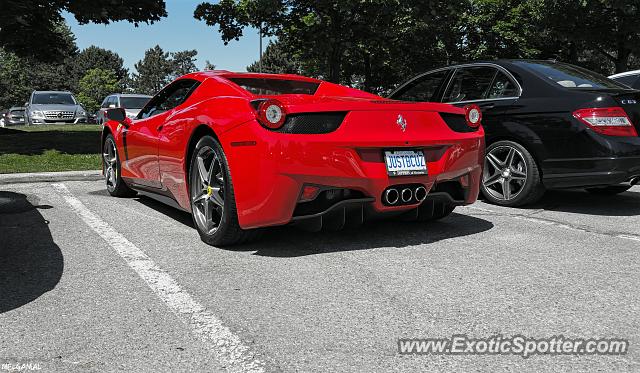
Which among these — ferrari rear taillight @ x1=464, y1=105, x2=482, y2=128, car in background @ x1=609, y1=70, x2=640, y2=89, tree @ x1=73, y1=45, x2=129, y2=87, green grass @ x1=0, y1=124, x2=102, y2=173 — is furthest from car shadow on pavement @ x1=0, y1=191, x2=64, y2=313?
tree @ x1=73, y1=45, x2=129, y2=87

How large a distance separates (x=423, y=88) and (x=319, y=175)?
12.5 ft

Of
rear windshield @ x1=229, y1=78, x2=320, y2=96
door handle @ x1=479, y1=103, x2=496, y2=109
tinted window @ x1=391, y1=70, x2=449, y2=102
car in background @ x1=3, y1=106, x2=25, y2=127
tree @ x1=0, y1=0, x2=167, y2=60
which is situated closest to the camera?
rear windshield @ x1=229, y1=78, x2=320, y2=96

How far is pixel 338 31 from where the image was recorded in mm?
20359

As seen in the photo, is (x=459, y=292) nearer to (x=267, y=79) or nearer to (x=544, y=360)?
(x=544, y=360)

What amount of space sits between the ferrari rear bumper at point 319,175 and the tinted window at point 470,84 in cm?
251

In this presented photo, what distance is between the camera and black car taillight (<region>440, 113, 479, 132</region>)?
169 inches

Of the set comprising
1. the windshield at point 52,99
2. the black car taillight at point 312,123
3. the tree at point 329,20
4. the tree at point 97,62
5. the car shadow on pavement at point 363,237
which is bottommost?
the car shadow on pavement at point 363,237

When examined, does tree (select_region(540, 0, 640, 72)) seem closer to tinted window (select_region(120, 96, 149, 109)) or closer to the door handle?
tinted window (select_region(120, 96, 149, 109))

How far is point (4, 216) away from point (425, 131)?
379 centimetres

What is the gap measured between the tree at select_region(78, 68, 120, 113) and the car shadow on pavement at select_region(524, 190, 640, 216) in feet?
287

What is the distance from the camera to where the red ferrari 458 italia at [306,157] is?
359 centimetres

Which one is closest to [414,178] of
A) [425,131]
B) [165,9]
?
[425,131]

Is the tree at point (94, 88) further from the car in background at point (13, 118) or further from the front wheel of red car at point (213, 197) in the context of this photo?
the front wheel of red car at point (213, 197)

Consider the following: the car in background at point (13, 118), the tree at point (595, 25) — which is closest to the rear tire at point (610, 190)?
the tree at point (595, 25)
